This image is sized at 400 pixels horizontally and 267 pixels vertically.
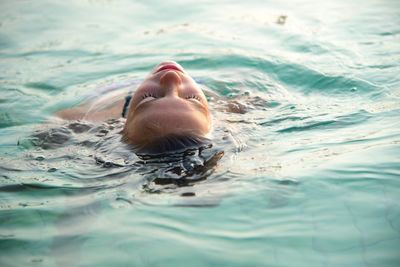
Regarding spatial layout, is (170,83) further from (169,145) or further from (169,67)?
(169,145)

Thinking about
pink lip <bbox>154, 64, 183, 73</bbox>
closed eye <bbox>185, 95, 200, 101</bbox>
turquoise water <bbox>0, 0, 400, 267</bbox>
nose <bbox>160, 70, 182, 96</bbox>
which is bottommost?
turquoise water <bbox>0, 0, 400, 267</bbox>

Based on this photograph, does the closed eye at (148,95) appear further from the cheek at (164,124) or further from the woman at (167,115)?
the cheek at (164,124)

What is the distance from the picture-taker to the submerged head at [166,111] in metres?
3.84

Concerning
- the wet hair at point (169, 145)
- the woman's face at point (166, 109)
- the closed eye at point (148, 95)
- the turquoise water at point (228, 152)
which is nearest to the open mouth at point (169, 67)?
the woman's face at point (166, 109)

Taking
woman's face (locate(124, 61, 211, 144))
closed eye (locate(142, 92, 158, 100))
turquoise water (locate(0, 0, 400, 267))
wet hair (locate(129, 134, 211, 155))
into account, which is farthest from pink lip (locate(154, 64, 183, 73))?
wet hair (locate(129, 134, 211, 155))

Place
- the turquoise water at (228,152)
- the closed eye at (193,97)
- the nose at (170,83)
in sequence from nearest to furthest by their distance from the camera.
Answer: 1. the turquoise water at (228,152)
2. the nose at (170,83)
3. the closed eye at (193,97)

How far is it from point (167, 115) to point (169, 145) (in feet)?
0.63

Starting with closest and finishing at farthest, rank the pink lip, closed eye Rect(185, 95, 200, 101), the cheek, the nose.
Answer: the cheek
the nose
closed eye Rect(185, 95, 200, 101)
the pink lip

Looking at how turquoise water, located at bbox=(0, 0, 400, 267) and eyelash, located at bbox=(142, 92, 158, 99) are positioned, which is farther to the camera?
eyelash, located at bbox=(142, 92, 158, 99)

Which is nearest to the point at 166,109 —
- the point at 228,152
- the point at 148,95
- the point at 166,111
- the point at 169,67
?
the point at 166,111

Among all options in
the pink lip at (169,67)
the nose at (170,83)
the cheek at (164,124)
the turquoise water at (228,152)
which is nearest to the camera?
the turquoise water at (228,152)

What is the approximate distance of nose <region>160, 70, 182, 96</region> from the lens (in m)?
4.12

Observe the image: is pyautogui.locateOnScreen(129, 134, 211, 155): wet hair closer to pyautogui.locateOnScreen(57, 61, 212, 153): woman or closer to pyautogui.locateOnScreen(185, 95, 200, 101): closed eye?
pyautogui.locateOnScreen(57, 61, 212, 153): woman

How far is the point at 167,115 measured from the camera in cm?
384
